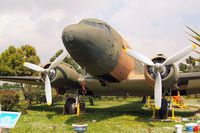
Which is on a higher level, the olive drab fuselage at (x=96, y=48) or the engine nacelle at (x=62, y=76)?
the olive drab fuselage at (x=96, y=48)

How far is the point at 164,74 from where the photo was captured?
30.7 feet

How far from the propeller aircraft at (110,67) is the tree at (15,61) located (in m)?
19.4

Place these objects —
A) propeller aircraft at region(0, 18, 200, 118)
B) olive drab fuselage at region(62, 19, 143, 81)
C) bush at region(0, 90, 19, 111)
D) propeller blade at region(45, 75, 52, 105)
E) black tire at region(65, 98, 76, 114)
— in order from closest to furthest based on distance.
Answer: olive drab fuselage at region(62, 19, 143, 81), propeller aircraft at region(0, 18, 200, 118), propeller blade at region(45, 75, 52, 105), black tire at region(65, 98, 76, 114), bush at region(0, 90, 19, 111)

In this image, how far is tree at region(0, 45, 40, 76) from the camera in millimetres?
28969

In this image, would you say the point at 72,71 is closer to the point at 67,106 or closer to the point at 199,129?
the point at 67,106

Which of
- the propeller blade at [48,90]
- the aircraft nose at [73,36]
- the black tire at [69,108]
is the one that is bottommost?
the black tire at [69,108]

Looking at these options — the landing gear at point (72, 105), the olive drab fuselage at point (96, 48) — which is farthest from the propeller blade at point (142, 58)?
the landing gear at point (72, 105)

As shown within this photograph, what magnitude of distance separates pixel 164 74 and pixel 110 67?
282cm

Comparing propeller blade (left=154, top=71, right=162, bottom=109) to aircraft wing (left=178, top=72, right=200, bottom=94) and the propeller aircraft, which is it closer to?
the propeller aircraft

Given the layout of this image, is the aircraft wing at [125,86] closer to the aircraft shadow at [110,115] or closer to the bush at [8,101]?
the aircraft shadow at [110,115]

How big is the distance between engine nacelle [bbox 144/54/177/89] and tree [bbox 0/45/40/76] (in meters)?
24.9

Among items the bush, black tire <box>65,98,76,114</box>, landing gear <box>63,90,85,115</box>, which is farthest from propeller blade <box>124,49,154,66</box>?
the bush

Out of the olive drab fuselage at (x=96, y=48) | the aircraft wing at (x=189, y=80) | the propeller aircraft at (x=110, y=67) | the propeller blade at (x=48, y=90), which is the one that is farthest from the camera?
the propeller blade at (x=48, y=90)

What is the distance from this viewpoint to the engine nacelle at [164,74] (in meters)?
8.91
